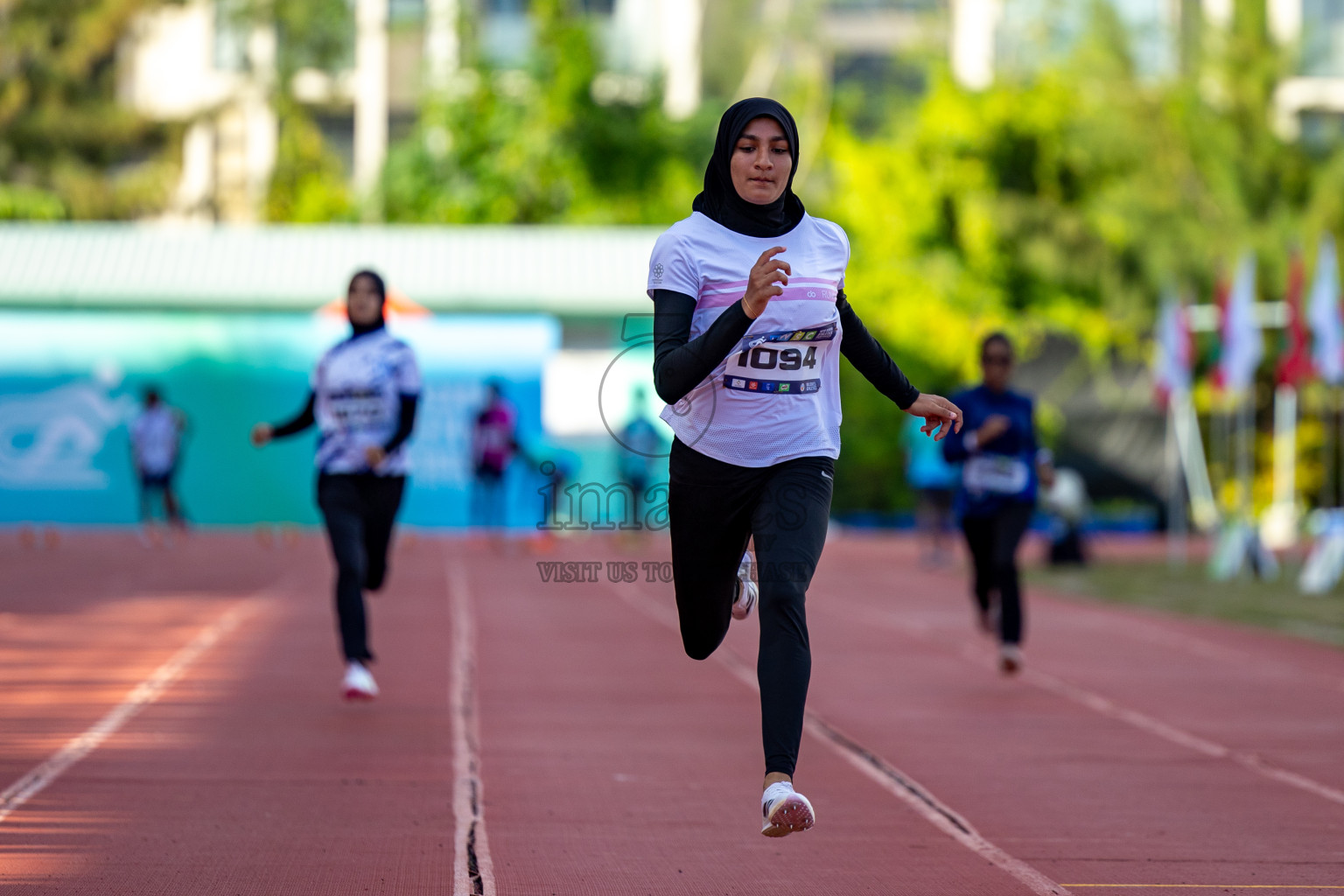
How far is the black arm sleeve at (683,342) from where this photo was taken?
453 cm

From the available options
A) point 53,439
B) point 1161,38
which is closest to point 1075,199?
point 1161,38

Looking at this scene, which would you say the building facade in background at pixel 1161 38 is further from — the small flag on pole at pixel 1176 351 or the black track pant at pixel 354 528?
the black track pant at pixel 354 528

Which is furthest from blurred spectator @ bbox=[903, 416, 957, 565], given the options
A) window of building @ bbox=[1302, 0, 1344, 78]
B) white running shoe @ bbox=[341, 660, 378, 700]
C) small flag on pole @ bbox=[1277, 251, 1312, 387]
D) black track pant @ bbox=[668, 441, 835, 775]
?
window of building @ bbox=[1302, 0, 1344, 78]

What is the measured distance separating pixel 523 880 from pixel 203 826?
123 centimetres

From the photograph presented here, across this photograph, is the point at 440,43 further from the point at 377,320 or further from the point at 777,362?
the point at 777,362

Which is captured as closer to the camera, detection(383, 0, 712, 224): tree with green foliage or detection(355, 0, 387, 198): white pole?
detection(383, 0, 712, 224): tree with green foliage

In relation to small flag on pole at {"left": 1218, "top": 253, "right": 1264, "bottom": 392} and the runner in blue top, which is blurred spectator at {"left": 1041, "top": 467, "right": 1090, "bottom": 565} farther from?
the runner in blue top

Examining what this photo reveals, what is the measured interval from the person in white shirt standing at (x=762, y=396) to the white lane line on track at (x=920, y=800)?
0.84m

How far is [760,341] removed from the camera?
4.87 metres

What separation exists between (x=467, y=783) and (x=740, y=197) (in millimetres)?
2520

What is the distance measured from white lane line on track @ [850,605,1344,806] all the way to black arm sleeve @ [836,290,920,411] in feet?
8.00

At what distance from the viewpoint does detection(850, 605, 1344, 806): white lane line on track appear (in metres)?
6.73

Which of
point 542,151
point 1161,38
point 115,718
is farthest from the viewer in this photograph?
point 542,151

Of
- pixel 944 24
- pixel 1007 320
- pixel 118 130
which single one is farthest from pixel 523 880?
pixel 118 130
